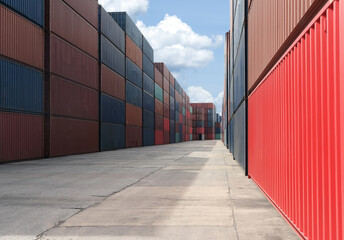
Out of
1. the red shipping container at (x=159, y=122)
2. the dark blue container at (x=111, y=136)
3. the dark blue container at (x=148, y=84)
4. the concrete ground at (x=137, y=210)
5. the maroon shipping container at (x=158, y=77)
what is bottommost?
the concrete ground at (x=137, y=210)

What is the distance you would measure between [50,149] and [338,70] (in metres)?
21.4

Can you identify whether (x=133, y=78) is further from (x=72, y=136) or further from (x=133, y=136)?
(x=72, y=136)

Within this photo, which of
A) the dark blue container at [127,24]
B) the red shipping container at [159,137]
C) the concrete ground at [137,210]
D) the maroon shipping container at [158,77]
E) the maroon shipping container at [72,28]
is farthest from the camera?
the red shipping container at [159,137]

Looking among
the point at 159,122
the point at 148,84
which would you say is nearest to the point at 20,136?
the point at 148,84

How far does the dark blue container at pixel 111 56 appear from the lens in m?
33.1

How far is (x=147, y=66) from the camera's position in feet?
172

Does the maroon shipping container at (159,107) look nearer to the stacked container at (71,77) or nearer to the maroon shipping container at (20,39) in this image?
the stacked container at (71,77)

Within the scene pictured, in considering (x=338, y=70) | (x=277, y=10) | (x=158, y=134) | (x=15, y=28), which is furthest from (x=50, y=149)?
(x=158, y=134)

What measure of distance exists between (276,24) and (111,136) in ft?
98.7

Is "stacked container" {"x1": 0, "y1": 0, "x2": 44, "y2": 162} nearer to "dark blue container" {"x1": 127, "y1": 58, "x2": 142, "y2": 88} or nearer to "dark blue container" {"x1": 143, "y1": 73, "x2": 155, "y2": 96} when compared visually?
"dark blue container" {"x1": 127, "y1": 58, "x2": 142, "y2": 88}

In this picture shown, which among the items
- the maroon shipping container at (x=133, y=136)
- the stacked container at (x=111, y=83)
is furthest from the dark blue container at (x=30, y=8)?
the maroon shipping container at (x=133, y=136)

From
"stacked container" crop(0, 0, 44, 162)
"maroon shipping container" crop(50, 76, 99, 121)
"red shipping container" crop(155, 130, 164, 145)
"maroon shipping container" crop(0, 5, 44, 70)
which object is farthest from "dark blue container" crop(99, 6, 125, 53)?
"red shipping container" crop(155, 130, 164, 145)

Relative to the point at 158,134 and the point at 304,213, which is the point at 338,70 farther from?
the point at 158,134

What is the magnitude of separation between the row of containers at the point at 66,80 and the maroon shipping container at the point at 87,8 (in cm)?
7
